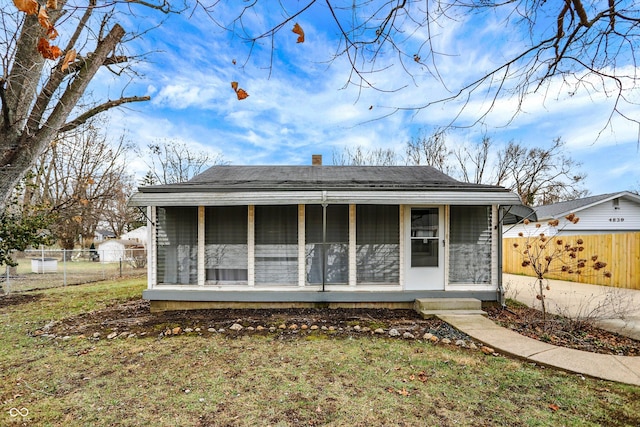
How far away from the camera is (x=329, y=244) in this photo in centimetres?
699

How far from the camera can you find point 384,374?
12.5 feet

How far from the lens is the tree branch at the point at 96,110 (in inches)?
111

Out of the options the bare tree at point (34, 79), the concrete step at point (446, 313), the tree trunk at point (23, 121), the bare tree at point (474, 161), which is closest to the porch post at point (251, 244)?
the concrete step at point (446, 313)

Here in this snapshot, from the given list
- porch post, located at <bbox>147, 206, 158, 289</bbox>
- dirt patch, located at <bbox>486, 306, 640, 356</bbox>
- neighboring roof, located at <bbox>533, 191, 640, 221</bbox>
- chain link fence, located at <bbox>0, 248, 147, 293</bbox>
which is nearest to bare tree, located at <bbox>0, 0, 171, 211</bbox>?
porch post, located at <bbox>147, 206, 158, 289</bbox>

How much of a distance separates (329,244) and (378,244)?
111cm

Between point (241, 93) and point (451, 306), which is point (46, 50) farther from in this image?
point (451, 306)

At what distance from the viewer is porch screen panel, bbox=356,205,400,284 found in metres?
6.98

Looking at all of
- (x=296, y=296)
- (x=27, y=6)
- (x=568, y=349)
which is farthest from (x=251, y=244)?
(x=568, y=349)

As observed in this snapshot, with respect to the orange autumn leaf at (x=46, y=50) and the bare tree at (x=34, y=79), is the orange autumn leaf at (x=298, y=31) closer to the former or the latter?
the bare tree at (x=34, y=79)

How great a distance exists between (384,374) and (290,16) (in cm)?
394

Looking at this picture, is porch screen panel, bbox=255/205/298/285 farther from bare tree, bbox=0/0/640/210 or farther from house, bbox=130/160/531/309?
bare tree, bbox=0/0/640/210

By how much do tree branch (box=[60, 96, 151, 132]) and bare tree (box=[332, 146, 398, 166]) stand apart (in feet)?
75.9

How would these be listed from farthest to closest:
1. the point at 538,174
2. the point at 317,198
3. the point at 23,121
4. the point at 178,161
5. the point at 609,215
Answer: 1. the point at 178,161
2. the point at 538,174
3. the point at 609,215
4. the point at 317,198
5. the point at 23,121

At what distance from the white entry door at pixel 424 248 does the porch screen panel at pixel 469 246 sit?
Result: 0.26m
